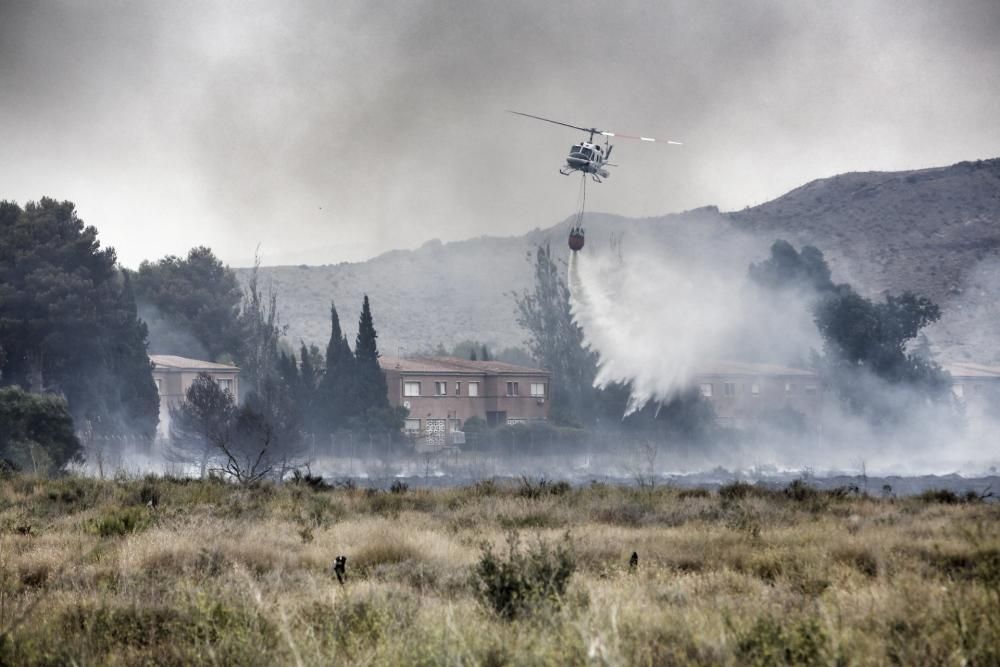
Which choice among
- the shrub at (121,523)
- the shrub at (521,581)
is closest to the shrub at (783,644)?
the shrub at (521,581)

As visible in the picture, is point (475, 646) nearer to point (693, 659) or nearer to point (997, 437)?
point (693, 659)

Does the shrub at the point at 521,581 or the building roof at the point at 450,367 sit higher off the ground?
the building roof at the point at 450,367

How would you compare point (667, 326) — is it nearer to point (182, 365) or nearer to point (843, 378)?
point (843, 378)

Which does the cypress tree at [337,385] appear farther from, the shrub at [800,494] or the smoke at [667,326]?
the shrub at [800,494]

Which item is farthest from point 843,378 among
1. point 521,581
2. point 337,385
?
point 521,581

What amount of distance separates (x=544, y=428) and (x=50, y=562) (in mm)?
68766

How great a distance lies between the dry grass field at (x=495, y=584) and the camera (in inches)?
324

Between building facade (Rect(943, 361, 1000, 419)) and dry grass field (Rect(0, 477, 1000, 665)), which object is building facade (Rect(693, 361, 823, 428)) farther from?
dry grass field (Rect(0, 477, 1000, 665))

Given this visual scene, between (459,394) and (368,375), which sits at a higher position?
(368,375)

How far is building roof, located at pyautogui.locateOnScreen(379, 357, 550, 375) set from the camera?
290 ft

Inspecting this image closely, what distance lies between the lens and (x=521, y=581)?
423 inches

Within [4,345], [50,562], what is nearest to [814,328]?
[4,345]

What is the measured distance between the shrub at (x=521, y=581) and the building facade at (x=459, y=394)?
72693 mm

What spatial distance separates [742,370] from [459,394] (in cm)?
2602
